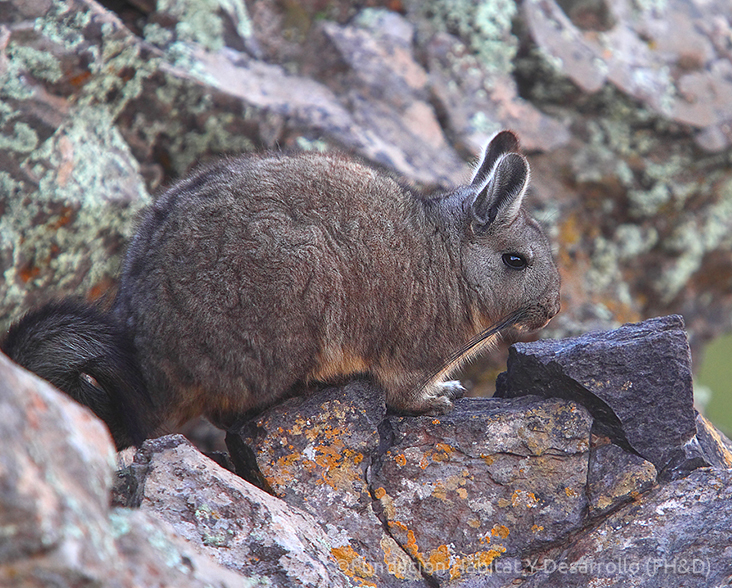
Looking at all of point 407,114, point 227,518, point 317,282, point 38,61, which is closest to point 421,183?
point 407,114

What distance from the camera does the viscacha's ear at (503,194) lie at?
4629 mm

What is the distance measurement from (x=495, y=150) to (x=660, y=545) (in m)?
2.65

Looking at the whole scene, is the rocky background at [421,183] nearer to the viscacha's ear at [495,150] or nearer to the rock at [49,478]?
the rock at [49,478]

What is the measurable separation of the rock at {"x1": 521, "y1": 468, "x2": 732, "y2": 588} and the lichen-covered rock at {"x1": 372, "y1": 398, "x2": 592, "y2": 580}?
0.15 metres

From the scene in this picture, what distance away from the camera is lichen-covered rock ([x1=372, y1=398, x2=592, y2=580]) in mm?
3768

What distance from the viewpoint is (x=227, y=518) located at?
10.4 feet

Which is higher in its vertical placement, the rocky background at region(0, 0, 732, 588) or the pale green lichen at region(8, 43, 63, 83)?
the pale green lichen at region(8, 43, 63, 83)

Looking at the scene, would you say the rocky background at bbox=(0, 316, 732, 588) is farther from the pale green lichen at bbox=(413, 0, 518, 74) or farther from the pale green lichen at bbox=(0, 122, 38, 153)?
the pale green lichen at bbox=(413, 0, 518, 74)

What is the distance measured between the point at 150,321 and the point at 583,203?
4.74 metres

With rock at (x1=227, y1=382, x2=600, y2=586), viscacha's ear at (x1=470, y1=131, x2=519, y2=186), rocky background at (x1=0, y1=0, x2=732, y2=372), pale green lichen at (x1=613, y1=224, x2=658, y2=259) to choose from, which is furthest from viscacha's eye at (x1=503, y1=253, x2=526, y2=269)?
pale green lichen at (x1=613, y1=224, x2=658, y2=259)

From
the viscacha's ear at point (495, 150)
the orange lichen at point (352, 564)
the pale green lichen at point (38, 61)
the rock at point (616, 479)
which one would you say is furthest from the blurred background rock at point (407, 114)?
the orange lichen at point (352, 564)

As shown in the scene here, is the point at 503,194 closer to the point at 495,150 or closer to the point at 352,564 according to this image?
the point at 495,150

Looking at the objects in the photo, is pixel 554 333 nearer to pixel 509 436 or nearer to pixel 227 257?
pixel 509 436

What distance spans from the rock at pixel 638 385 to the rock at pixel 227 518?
1.62m
